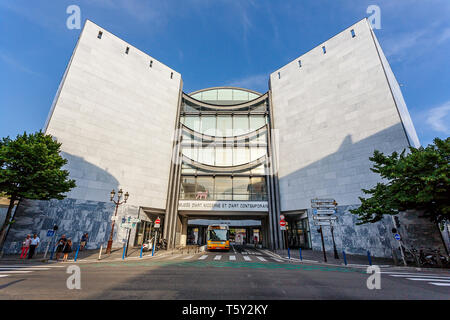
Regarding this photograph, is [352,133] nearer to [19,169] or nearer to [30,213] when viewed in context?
[19,169]

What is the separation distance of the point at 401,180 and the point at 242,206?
63.2ft

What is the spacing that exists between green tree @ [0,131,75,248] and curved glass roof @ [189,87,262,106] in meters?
27.3

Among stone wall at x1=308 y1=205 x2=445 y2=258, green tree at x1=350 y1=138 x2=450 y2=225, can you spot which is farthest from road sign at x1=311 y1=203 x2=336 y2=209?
stone wall at x1=308 y1=205 x2=445 y2=258

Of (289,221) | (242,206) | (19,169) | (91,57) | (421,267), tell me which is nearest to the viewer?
(421,267)

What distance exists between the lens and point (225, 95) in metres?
38.7

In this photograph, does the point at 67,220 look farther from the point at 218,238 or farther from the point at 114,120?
the point at 218,238

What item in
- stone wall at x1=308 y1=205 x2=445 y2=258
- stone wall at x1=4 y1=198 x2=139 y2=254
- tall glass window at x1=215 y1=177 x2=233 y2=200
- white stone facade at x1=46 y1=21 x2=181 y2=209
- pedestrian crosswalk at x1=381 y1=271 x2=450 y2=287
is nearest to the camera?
pedestrian crosswalk at x1=381 y1=271 x2=450 y2=287

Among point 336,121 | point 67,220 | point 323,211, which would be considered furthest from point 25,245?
point 336,121

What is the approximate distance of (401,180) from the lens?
13273mm

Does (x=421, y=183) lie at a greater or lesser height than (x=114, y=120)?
lesser

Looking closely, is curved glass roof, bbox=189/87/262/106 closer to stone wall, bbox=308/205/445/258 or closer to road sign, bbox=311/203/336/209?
stone wall, bbox=308/205/445/258

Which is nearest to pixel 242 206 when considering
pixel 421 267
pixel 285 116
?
pixel 285 116

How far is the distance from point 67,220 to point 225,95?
30630 mm

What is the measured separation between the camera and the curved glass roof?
38.2m
